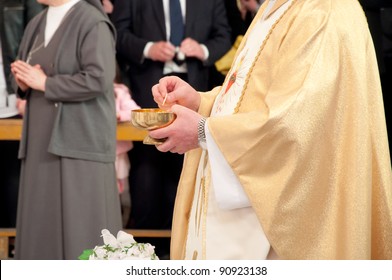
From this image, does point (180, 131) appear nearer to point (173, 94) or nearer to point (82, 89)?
point (173, 94)

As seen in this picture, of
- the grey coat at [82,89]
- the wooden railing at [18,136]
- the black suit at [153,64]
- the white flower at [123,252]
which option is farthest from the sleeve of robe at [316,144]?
the black suit at [153,64]

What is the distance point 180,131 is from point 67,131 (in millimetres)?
2208

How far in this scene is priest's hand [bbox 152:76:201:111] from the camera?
319 centimetres

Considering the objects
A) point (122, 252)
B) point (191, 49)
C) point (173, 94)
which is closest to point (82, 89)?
point (191, 49)

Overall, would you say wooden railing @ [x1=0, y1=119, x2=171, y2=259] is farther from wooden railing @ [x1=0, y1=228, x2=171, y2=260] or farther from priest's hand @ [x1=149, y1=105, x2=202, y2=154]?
priest's hand @ [x1=149, y1=105, x2=202, y2=154]

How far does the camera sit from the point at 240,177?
2773 millimetres

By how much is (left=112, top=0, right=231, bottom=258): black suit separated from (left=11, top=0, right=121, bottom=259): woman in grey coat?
3.24 ft

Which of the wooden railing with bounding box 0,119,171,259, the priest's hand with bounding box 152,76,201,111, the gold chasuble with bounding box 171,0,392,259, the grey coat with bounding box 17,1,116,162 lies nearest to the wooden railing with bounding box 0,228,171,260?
the wooden railing with bounding box 0,119,171,259

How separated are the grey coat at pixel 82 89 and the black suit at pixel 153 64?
1026mm

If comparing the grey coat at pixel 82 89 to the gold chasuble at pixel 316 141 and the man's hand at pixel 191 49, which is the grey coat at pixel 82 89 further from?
the gold chasuble at pixel 316 141

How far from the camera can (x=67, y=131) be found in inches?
195

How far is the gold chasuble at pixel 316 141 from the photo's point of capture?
8.87 ft

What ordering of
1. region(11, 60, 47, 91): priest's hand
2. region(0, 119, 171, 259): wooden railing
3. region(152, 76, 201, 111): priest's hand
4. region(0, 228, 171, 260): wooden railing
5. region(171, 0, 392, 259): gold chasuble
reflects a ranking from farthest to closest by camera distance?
region(0, 228, 171, 260): wooden railing
region(0, 119, 171, 259): wooden railing
region(11, 60, 47, 91): priest's hand
region(152, 76, 201, 111): priest's hand
region(171, 0, 392, 259): gold chasuble
